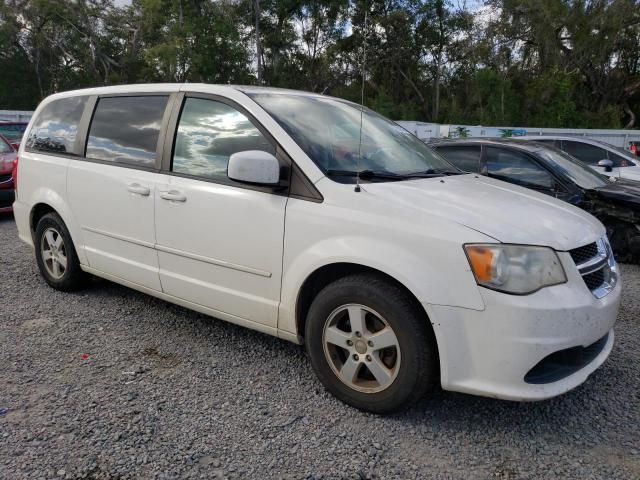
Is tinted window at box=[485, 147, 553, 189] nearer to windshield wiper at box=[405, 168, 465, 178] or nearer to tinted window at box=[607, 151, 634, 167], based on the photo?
windshield wiper at box=[405, 168, 465, 178]

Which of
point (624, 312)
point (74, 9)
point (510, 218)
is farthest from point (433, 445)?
point (74, 9)

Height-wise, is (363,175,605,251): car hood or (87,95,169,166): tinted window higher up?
(87,95,169,166): tinted window

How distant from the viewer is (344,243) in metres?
2.68

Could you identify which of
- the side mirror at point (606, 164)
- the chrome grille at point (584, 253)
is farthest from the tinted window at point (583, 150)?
the chrome grille at point (584, 253)

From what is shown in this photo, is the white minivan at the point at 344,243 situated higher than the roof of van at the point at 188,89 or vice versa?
the roof of van at the point at 188,89

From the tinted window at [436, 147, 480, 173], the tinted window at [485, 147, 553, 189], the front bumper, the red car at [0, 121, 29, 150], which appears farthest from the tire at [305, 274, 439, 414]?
the red car at [0, 121, 29, 150]

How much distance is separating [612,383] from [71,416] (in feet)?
10.1

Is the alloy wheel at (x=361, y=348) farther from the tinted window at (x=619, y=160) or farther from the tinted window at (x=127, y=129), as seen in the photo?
the tinted window at (x=619, y=160)

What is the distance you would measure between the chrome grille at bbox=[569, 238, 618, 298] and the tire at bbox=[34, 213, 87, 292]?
373 centimetres

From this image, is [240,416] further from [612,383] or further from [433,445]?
[612,383]

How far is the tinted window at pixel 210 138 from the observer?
10.4 feet

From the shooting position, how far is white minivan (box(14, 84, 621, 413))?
241 centimetres

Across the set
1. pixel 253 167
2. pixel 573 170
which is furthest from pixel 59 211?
pixel 573 170

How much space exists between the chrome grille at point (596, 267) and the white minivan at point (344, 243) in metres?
0.01
